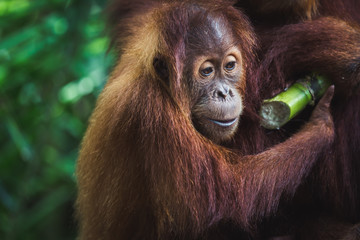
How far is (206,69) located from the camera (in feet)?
8.91

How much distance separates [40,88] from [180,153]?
265cm

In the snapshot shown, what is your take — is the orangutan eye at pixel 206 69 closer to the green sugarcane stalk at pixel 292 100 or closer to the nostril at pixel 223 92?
the nostril at pixel 223 92

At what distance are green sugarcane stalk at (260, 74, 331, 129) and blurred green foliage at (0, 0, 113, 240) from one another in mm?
1714

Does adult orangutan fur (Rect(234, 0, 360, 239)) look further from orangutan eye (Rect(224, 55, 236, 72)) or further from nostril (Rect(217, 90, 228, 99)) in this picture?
nostril (Rect(217, 90, 228, 99))

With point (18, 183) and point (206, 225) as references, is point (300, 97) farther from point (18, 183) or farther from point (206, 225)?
point (18, 183)

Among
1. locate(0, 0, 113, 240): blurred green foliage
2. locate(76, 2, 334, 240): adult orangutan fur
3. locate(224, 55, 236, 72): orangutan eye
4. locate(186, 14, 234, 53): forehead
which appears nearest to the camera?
locate(76, 2, 334, 240): adult orangutan fur

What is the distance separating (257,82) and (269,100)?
0.19 metres

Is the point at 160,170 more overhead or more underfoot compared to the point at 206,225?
more overhead

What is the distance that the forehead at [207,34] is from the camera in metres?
2.66

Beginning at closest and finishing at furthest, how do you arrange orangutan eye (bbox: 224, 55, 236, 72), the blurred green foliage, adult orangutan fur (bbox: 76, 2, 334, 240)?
adult orangutan fur (bbox: 76, 2, 334, 240)
orangutan eye (bbox: 224, 55, 236, 72)
the blurred green foliage

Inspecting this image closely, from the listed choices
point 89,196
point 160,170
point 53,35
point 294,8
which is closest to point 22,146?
point 53,35

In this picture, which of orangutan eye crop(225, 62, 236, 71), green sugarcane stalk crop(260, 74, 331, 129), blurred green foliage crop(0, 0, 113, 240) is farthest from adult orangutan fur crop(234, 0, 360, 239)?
blurred green foliage crop(0, 0, 113, 240)

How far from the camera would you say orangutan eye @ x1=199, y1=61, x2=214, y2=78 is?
2707 mm

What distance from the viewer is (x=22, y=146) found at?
4.29m
